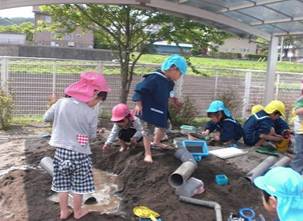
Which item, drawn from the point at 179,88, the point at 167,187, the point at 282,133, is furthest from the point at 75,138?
the point at 179,88

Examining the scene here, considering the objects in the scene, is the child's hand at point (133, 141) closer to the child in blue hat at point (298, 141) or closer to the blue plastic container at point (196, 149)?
the blue plastic container at point (196, 149)

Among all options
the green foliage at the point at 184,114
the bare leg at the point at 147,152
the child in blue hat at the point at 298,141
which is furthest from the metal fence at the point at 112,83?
the child in blue hat at the point at 298,141

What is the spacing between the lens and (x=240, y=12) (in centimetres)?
869

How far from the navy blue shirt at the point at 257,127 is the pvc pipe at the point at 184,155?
2280mm

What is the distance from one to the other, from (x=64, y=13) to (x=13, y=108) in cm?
243

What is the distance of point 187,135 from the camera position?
7.88 meters

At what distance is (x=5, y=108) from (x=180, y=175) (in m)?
5.10

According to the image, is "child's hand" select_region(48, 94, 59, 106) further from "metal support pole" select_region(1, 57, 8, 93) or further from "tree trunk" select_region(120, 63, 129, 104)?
"tree trunk" select_region(120, 63, 129, 104)

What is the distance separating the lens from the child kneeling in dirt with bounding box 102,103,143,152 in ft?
18.3

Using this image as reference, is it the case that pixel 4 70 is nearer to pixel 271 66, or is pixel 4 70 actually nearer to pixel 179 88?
pixel 179 88

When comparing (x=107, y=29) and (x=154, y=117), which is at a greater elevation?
(x=107, y=29)

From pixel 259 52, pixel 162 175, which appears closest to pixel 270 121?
pixel 162 175

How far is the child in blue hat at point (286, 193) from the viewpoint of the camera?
242cm

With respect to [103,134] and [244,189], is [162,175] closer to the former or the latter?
[244,189]
